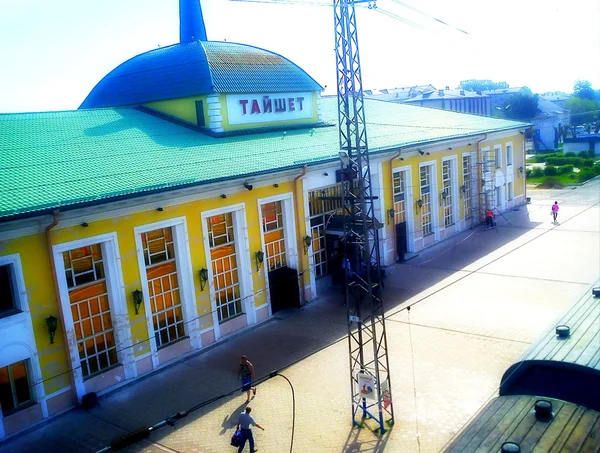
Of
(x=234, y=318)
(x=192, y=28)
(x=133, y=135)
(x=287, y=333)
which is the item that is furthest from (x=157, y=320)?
(x=192, y=28)

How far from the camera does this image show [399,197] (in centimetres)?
2941

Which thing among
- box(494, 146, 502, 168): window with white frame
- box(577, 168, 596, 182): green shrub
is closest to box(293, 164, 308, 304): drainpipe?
box(494, 146, 502, 168): window with white frame

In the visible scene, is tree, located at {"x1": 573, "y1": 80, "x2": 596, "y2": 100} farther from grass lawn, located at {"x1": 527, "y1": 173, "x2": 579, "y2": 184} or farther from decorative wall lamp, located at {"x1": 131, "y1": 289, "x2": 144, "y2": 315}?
decorative wall lamp, located at {"x1": 131, "y1": 289, "x2": 144, "y2": 315}

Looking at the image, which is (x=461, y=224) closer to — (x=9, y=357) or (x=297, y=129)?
(x=297, y=129)

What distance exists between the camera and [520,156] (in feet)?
137

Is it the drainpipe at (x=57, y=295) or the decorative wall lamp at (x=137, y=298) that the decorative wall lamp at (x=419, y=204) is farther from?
the drainpipe at (x=57, y=295)

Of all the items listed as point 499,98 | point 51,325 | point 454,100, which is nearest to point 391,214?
point 51,325

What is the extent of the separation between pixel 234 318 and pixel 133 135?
8.26 metres

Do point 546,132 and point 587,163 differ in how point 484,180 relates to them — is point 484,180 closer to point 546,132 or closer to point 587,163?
point 587,163

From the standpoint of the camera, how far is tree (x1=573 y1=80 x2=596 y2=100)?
125500 mm

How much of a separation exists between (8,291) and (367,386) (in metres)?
8.98

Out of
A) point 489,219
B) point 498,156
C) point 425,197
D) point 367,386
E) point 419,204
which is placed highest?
A: point 498,156

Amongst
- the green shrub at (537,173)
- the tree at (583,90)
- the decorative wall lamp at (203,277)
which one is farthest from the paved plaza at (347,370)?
the tree at (583,90)

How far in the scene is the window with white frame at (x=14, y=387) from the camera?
14.6 metres
